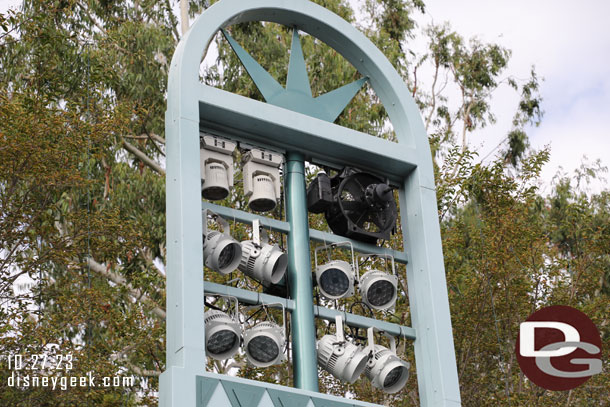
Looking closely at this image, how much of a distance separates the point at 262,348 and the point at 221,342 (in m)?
0.43

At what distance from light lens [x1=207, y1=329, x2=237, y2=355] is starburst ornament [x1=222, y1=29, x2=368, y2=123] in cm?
231

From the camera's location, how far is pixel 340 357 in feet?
25.2

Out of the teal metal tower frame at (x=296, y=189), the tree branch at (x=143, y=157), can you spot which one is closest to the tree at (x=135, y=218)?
the tree branch at (x=143, y=157)

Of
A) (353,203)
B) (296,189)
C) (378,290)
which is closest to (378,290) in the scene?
(378,290)

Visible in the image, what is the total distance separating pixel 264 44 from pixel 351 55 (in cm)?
1254

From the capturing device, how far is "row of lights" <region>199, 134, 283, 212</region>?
766 cm

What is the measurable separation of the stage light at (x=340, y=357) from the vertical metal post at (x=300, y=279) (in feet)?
0.79

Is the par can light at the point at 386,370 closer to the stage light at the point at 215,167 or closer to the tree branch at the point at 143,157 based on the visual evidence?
the stage light at the point at 215,167

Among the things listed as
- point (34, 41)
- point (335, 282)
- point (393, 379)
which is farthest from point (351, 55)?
point (34, 41)

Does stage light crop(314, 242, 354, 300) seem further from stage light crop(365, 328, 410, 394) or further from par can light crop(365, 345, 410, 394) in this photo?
par can light crop(365, 345, 410, 394)

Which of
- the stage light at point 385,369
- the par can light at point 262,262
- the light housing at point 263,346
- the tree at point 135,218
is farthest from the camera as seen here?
the tree at point 135,218

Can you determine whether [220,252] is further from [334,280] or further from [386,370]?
[386,370]

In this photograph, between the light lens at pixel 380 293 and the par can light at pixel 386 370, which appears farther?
the light lens at pixel 380 293

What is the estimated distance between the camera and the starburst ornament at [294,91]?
27.6 ft
